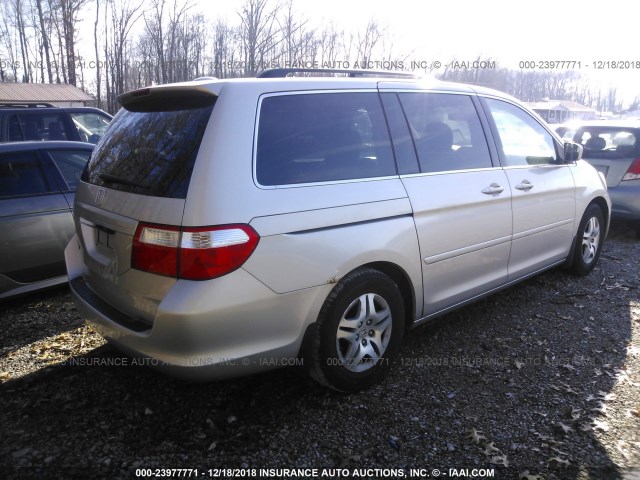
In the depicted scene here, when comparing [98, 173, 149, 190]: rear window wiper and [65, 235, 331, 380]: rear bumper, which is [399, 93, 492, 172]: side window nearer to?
[65, 235, 331, 380]: rear bumper

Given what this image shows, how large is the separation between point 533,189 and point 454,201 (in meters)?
1.10

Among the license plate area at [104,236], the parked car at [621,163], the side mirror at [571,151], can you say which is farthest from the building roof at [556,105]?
the license plate area at [104,236]

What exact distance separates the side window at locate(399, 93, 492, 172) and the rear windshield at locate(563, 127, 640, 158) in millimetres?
4187

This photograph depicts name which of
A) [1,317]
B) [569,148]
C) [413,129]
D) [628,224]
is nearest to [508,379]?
[413,129]

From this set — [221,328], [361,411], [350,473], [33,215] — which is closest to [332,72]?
[221,328]

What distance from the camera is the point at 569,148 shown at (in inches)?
177

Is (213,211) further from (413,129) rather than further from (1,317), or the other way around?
(1,317)

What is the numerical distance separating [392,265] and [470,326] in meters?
1.35

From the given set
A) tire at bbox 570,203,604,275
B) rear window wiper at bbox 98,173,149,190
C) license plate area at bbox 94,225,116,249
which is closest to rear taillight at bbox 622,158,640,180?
tire at bbox 570,203,604,275

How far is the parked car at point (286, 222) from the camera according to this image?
2.24m

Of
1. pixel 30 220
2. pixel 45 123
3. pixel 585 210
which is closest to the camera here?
pixel 30 220

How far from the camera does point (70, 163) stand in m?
4.54

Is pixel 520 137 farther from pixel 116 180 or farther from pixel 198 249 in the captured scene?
pixel 116 180

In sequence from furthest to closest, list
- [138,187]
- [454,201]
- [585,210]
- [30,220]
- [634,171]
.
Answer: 1. [634,171]
2. [585,210]
3. [30,220]
4. [454,201]
5. [138,187]
